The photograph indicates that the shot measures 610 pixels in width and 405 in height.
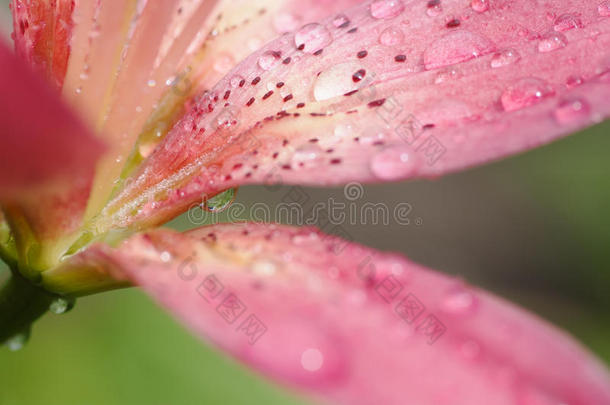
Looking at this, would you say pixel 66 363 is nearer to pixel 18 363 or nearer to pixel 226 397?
pixel 18 363

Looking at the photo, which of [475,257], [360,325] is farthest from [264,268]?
[475,257]

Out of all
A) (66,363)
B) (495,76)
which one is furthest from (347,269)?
(66,363)

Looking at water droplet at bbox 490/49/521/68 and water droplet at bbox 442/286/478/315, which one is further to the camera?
water droplet at bbox 490/49/521/68

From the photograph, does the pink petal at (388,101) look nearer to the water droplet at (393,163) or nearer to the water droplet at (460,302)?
the water droplet at (393,163)

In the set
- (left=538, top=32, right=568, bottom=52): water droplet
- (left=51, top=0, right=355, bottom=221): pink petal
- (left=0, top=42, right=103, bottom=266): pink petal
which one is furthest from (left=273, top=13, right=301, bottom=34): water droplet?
(left=0, top=42, right=103, bottom=266): pink petal

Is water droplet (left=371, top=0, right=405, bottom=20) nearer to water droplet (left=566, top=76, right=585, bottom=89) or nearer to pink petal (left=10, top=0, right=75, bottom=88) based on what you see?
water droplet (left=566, top=76, right=585, bottom=89)

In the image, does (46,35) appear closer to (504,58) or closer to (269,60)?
(269,60)

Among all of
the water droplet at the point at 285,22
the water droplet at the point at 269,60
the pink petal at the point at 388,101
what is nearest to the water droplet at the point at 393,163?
the pink petal at the point at 388,101
